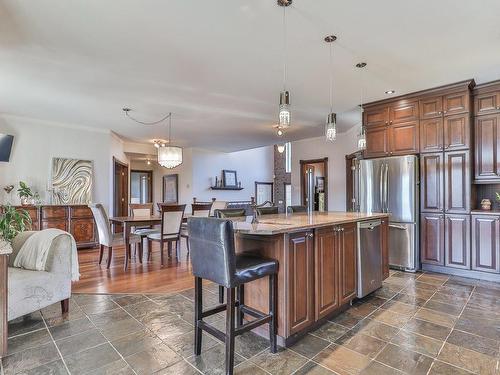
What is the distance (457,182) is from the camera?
3910 mm

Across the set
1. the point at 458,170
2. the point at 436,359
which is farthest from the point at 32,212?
the point at 458,170

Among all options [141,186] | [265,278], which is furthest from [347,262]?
[141,186]

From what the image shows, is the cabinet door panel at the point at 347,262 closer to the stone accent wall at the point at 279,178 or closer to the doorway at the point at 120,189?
the doorway at the point at 120,189

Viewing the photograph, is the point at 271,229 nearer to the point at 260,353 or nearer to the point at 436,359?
the point at 260,353

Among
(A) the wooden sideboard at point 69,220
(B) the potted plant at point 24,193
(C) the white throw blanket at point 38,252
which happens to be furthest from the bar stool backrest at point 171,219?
(B) the potted plant at point 24,193

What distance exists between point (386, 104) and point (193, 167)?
18.9 ft

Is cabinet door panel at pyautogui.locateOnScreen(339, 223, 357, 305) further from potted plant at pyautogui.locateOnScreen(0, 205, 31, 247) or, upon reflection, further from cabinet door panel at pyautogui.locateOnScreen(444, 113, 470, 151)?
potted plant at pyautogui.locateOnScreen(0, 205, 31, 247)

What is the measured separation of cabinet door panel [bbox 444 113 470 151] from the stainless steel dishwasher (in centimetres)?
178

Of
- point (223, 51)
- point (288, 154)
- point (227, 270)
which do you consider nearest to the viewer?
point (227, 270)

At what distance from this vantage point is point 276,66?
327 centimetres

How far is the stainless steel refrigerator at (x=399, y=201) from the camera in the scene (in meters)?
4.12

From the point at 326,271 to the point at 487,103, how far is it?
346 centimetres

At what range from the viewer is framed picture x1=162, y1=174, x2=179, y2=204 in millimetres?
9328

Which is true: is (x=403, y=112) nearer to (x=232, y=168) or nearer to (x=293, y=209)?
(x=293, y=209)
